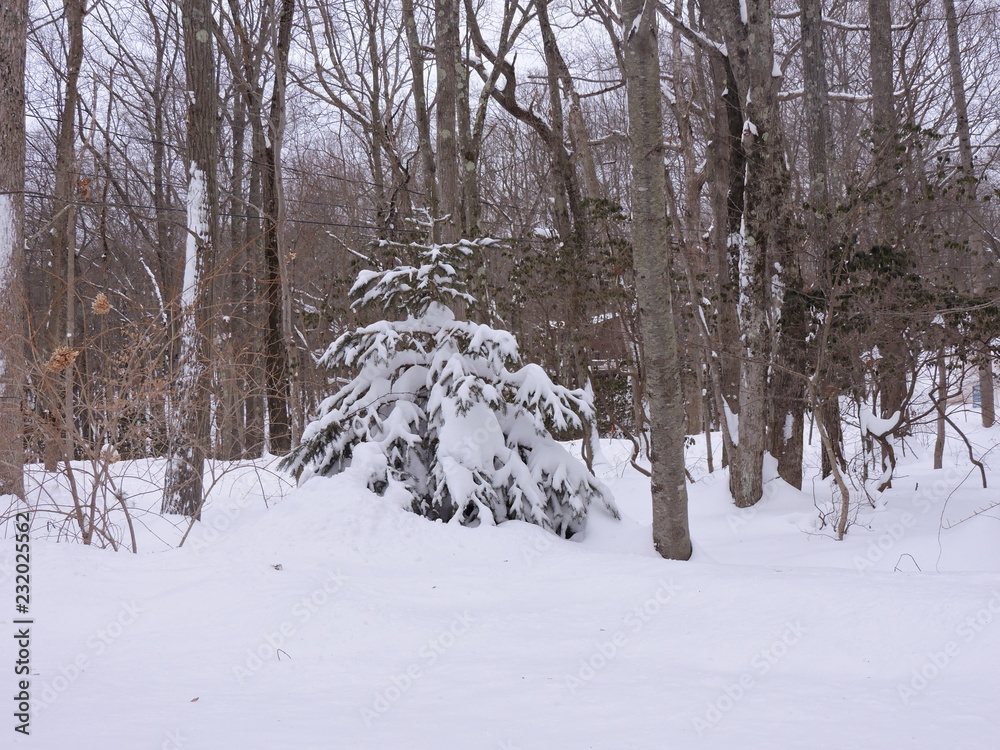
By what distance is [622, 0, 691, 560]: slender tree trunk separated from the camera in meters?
5.07

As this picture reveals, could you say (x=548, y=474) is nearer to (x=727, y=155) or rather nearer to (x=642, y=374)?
(x=642, y=374)

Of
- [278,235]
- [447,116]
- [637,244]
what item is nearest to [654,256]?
[637,244]

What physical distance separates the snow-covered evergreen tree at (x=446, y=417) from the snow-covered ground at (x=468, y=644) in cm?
42

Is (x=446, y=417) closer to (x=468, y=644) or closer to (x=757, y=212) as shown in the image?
(x=468, y=644)

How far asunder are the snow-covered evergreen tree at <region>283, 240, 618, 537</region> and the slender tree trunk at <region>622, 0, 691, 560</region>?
36.7 inches

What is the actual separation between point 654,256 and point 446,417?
80.1 inches

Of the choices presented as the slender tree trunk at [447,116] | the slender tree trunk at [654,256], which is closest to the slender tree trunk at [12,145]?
the slender tree trunk at [447,116]

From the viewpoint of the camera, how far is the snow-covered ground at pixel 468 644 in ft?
8.25

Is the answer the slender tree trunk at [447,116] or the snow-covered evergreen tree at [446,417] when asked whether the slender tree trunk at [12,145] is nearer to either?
the snow-covered evergreen tree at [446,417]

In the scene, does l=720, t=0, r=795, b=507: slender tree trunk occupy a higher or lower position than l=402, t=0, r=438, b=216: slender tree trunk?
lower

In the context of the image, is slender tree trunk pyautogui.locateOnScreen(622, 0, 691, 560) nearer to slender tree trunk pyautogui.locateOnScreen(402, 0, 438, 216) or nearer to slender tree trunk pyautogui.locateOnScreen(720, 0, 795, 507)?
slender tree trunk pyautogui.locateOnScreen(720, 0, 795, 507)

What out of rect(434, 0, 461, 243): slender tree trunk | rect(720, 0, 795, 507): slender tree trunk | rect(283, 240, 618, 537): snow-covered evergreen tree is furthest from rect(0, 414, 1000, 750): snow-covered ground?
rect(434, 0, 461, 243): slender tree trunk

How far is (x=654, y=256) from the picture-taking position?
5.09 m

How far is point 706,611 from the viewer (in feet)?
12.0
